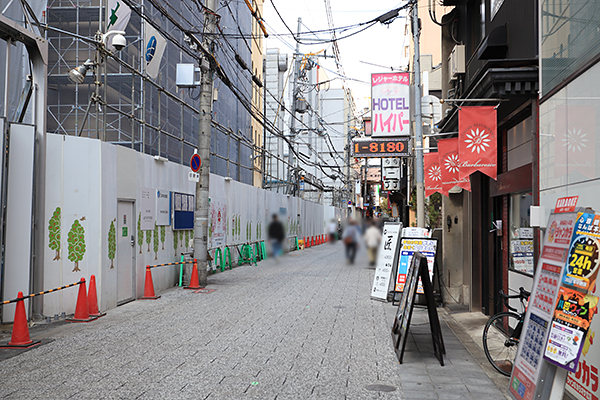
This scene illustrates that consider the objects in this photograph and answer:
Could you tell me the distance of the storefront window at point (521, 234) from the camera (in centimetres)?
878

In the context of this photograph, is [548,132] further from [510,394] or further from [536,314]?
[510,394]

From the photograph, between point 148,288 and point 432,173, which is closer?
point 148,288

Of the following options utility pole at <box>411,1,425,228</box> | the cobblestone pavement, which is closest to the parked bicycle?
the cobblestone pavement

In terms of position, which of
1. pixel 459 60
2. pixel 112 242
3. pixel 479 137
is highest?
pixel 459 60

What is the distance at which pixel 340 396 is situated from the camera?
598cm

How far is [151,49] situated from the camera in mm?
14531

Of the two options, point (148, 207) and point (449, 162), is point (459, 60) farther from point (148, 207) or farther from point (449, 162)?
point (148, 207)

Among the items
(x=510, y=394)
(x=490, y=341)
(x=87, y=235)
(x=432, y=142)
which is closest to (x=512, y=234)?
(x=490, y=341)

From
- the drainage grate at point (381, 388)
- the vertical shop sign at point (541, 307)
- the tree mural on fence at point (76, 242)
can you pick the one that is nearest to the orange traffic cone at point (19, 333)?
the tree mural on fence at point (76, 242)

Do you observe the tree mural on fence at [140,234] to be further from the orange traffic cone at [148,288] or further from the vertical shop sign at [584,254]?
the vertical shop sign at [584,254]

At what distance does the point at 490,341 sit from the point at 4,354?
22.0ft

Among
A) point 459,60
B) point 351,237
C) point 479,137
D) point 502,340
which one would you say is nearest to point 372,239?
point 351,237

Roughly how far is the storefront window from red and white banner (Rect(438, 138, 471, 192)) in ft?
6.35

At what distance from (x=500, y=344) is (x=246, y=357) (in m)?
3.40
